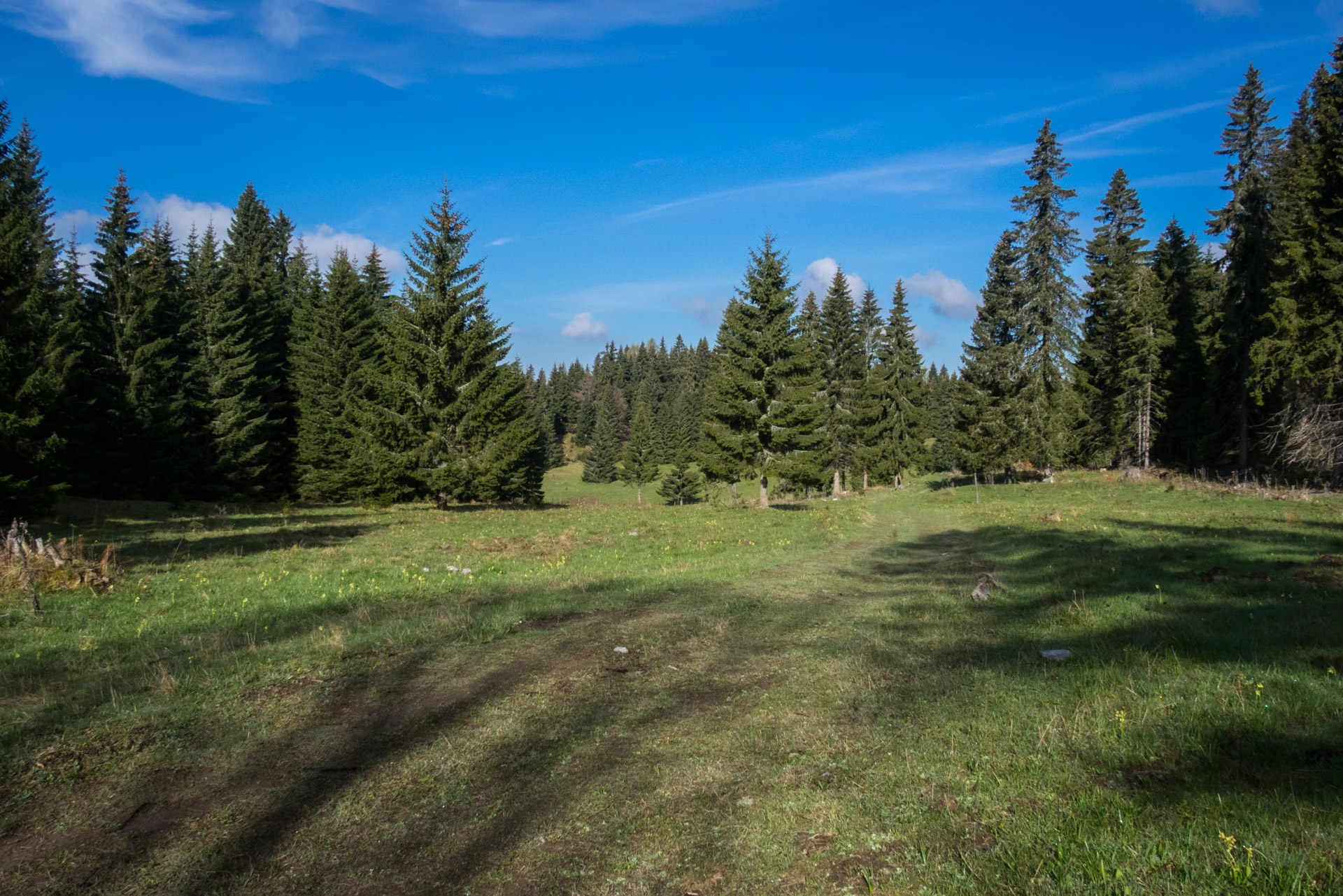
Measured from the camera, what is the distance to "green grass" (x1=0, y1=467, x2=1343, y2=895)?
4.01 metres

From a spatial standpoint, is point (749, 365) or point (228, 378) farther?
point (228, 378)

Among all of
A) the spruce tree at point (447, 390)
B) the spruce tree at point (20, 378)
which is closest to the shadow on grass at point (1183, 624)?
the spruce tree at point (447, 390)

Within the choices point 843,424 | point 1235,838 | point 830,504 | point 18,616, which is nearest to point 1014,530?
point 830,504

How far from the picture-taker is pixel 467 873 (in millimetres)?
4043

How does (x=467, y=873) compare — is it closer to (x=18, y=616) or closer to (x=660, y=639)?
(x=660, y=639)

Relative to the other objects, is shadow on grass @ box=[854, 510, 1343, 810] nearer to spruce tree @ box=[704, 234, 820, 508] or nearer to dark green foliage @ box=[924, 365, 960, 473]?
spruce tree @ box=[704, 234, 820, 508]

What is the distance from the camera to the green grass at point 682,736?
13.1 ft

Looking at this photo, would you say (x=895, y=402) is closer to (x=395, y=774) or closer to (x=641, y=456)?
(x=641, y=456)

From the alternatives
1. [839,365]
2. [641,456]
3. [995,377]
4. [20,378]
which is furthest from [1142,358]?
[641,456]

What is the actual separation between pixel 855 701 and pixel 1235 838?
3285 millimetres

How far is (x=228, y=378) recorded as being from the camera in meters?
39.6

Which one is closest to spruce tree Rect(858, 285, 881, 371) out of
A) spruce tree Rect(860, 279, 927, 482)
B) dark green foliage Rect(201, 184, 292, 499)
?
spruce tree Rect(860, 279, 927, 482)

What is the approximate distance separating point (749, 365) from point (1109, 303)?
32.6m

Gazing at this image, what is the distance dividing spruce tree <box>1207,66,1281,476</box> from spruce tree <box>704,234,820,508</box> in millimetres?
22564
